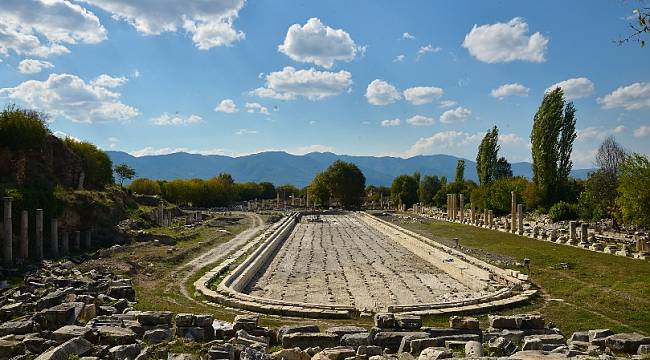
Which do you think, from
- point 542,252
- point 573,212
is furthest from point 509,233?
point 542,252

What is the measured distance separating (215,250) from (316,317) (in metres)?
18.0

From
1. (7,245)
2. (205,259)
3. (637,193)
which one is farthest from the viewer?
(637,193)

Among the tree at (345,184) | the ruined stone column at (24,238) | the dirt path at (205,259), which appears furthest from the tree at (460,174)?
the ruined stone column at (24,238)

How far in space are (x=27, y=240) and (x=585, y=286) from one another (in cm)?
2350

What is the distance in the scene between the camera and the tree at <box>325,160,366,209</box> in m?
91.9

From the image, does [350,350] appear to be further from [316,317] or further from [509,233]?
[509,233]

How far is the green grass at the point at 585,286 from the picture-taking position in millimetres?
13992

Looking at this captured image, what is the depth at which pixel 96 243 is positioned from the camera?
3356 centimetres

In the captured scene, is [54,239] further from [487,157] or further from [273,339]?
[487,157]

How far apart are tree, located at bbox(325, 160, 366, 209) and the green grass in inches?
2399

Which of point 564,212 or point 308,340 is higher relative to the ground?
point 564,212

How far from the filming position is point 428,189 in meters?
102

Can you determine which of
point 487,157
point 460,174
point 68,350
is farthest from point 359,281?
point 460,174

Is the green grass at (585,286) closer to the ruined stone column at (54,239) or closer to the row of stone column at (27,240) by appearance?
the row of stone column at (27,240)
